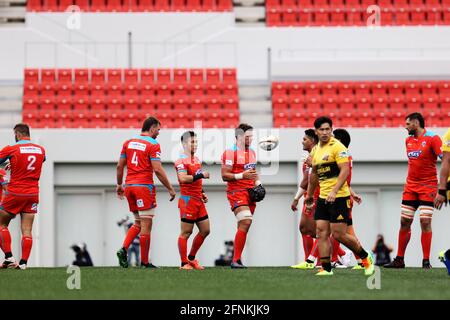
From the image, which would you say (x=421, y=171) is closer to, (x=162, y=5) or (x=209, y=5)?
(x=209, y=5)

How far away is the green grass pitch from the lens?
8.95 metres

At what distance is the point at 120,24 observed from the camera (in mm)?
28641

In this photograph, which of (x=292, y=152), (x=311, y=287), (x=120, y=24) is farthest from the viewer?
(x=120, y=24)

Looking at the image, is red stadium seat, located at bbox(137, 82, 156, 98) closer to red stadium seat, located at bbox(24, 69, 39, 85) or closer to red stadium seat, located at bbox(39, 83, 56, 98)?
red stadium seat, located at bbox(39, 83, 56, 98)


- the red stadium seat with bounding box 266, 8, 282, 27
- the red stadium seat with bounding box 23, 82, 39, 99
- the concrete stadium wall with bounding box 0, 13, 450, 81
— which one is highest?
the red stadium seat with bounding box 266, 8, 282, 27

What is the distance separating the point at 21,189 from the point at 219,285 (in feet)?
15.7

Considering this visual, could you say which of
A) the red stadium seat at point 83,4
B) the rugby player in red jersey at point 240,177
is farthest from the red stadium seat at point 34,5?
the rugby player in red jersey at point 240,177

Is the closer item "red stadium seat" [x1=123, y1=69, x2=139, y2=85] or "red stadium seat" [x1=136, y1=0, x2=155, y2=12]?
"red stadium seat" [x1=123, y1=69, x2=139, y2=85]

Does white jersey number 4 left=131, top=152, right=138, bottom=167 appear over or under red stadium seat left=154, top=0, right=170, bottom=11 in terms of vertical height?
under

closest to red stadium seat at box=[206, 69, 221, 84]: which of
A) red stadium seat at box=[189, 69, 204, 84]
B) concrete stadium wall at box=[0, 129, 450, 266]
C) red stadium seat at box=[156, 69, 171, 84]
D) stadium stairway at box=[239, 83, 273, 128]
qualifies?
red stadium seat at box=[189, 69, 204, 84]

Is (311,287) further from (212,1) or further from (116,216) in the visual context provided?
(212,1)

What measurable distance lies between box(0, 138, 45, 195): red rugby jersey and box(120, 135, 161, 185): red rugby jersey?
4.40 feet
